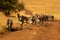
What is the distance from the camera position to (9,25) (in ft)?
65.7

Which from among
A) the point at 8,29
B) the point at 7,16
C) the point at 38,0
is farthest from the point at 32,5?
the point at 8,29

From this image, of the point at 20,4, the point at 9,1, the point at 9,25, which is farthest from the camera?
the point at 20,4

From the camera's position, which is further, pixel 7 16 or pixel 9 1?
pixel 9 1

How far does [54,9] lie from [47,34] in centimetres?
1931

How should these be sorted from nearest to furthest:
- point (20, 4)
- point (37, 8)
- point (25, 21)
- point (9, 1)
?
1. point (25, 21)
2. point (9, 1)
3. point (20, 4)
4. point (37, 8)

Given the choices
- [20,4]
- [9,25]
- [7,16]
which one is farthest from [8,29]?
[20,4]

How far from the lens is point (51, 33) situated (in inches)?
710

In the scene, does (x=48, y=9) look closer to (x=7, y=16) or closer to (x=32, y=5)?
(x=32, y=5)

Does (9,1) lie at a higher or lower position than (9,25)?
higher

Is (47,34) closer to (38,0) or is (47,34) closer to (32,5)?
(32,5)

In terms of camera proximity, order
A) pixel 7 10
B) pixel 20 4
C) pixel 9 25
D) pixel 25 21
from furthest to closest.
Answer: pixel 20 4 → pixel 7 10 → pixel 25 21 → pixel 9 25

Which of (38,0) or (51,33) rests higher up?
(38,0)

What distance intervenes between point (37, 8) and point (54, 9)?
99.5 inches

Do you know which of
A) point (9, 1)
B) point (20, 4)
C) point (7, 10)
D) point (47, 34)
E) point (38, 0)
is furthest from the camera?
point (38, 0)
